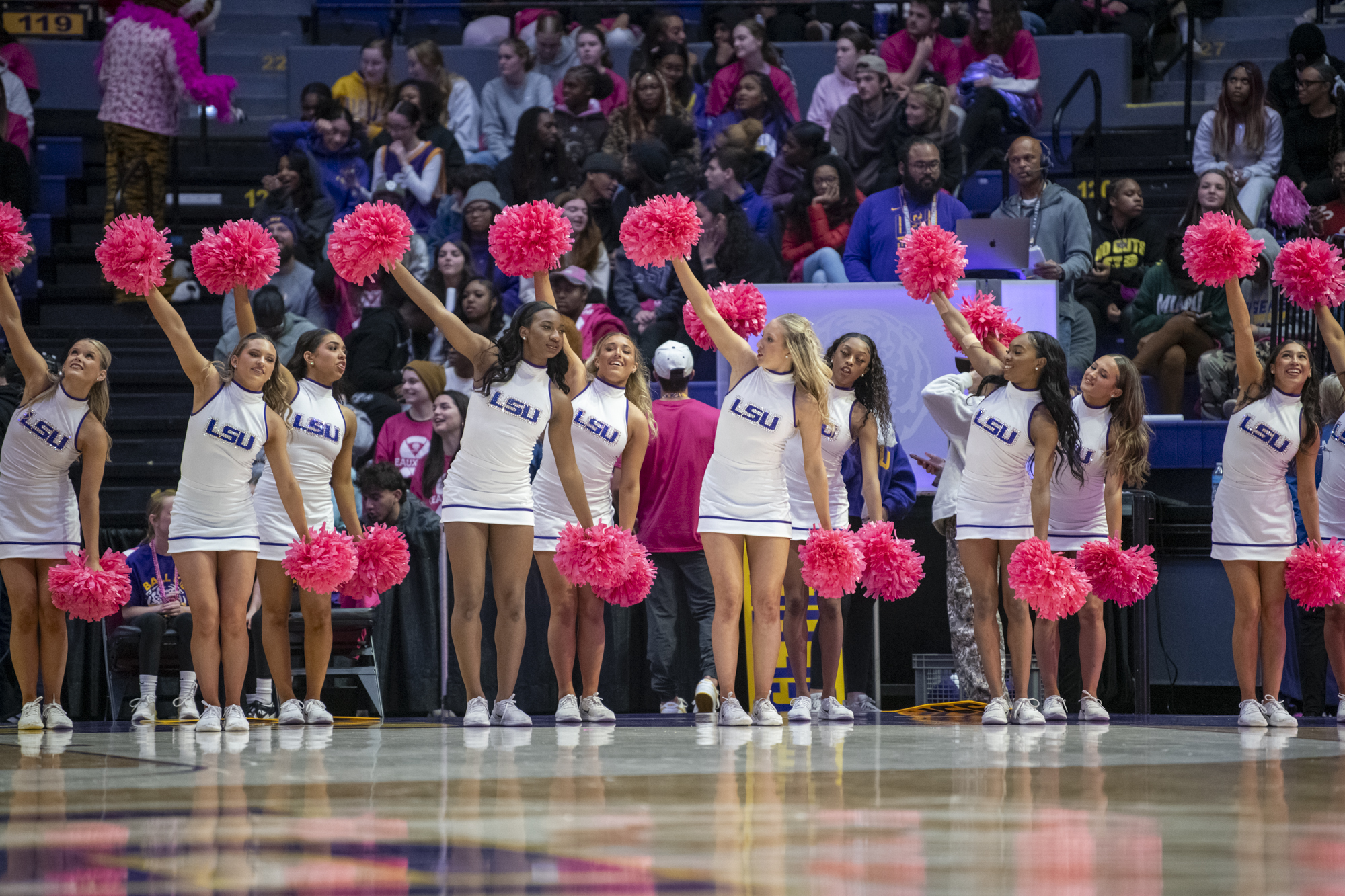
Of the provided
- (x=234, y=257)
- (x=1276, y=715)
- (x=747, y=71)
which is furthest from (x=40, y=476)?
(x=747, y=71)

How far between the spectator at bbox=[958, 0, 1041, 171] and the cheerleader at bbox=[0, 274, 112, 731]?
22.0ft

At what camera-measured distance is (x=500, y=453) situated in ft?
21.0

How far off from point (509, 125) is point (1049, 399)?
6.55 m

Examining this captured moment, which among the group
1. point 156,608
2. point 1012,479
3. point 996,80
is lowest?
point 156,608

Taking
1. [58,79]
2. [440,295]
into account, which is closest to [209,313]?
[440,295]

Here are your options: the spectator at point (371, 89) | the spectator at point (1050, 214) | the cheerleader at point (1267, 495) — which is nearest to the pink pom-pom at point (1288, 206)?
the spectator at point (1050, 214)

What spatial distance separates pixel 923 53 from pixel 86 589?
25.2ft

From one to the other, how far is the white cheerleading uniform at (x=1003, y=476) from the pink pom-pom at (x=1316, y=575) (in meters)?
1.13

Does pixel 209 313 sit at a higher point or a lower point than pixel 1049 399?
higher

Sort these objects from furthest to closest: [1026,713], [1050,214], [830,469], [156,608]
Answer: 1. [1050,214]
2. [156,608]
3. [830,469]
4. [1026,713]

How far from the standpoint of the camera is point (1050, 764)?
479cm

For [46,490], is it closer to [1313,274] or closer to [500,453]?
[500,453]

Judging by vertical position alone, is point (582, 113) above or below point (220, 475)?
above

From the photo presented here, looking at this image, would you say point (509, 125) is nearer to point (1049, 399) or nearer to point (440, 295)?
point (440, 295)
